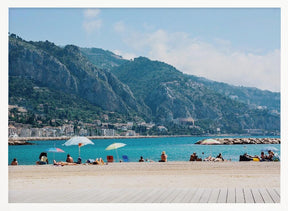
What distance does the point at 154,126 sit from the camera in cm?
15188

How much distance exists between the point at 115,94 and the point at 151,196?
426 feet

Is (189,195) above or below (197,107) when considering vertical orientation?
below

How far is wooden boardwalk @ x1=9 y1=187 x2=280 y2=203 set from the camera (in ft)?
26.5

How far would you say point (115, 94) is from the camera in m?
138

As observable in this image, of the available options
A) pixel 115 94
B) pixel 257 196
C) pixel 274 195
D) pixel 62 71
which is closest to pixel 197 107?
pixel 115 94

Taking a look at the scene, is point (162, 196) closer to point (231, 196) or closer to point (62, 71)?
point (231, 196)

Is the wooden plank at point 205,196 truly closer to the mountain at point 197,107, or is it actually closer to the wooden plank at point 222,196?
the wooden plank at point 222,196

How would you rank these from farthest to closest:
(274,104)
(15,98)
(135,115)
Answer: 1. (274,104)
2. (135,115)
3. (15,98)

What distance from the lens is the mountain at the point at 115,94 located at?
4850 inches

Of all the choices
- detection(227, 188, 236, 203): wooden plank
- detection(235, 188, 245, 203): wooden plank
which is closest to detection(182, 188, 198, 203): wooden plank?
detection(227, 188, 236, 203): wooden plank

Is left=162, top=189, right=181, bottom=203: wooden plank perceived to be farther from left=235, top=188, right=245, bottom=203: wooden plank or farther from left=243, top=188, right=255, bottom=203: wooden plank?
left=243, top=188, right=255, bottom=203: wooden plank
